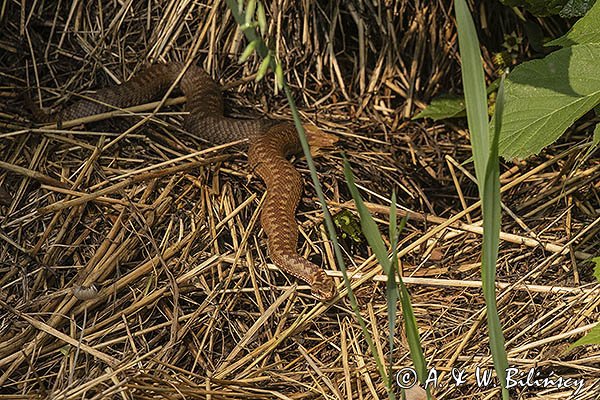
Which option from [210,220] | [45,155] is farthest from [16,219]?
[210,220]

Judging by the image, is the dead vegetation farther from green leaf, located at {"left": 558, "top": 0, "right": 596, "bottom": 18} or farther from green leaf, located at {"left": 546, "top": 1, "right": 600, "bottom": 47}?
green leaf, located at {"left": 546, "top": 1, "right": 600, "bottom": 47}

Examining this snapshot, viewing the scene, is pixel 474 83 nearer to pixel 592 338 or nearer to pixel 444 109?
pixel 592 338

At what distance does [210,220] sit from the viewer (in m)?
3.71

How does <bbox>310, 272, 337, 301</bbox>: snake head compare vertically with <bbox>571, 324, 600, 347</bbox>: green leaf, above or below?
below

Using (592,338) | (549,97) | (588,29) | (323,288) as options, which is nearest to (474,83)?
(592,338)

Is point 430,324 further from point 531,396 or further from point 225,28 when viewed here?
point 225,28

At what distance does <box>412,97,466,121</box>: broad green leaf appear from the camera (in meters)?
4.34

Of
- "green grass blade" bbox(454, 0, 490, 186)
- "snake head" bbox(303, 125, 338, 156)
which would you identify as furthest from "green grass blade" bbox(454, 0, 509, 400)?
"snake head" bbox(303, 125, 338, 156)

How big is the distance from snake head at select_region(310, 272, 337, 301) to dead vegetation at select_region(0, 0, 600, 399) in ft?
0.16

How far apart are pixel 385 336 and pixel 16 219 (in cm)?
161

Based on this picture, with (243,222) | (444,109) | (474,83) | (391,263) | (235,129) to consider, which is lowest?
(243,222)

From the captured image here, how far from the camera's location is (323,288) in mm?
3346

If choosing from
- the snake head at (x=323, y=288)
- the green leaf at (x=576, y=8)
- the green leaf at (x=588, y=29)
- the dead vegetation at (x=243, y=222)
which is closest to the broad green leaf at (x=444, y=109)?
the dead vegetation at (x=243, y=222)

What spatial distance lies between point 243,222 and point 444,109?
4.30ft
